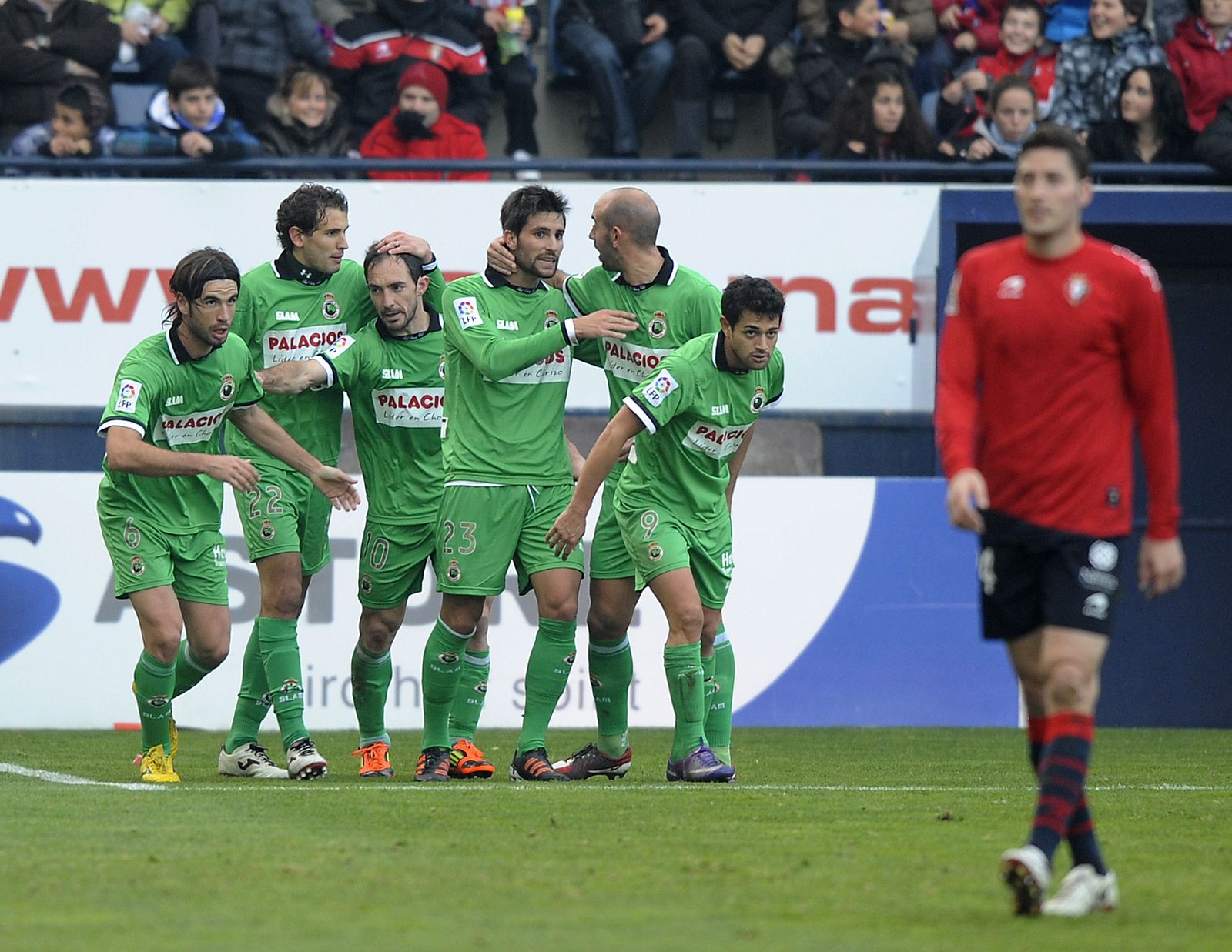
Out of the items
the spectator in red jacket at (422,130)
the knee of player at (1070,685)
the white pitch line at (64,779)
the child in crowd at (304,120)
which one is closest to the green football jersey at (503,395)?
the white pitch line at (64,779)

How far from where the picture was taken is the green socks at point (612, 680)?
8.20 m

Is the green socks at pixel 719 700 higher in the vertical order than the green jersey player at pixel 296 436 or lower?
lower

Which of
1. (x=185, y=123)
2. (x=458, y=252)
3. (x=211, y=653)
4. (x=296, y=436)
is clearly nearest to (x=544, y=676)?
(x=211, y=653)

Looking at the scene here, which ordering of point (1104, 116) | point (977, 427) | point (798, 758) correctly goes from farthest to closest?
point (1104, 116)
point (798, 758)
point (977, 427)

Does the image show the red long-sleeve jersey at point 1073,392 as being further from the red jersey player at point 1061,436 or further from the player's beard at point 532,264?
the player's beard at point 532,264

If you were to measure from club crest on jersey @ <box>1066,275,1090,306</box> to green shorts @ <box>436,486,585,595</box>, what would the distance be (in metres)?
3.32

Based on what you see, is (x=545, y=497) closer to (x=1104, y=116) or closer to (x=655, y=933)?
(x=655, y=933)

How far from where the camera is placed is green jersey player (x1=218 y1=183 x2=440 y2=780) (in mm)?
8234

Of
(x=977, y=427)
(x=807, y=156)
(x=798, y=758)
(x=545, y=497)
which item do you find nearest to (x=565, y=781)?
(x=545, y=497)

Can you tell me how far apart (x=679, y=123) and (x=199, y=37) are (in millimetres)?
3314

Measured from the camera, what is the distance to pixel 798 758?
9.51 metres

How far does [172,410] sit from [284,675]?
1.21 metres

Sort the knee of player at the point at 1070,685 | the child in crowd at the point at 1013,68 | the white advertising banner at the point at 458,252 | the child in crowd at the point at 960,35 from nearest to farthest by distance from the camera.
Answer: 1. the knee of player at the point at 1070,685
2. the white advertising banner at the point at 458,252
3. the child in crowd at the point at 1013,68
4. the child in crowd at the point at 960,35

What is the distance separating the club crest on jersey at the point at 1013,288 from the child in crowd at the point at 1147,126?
824 centimetres
